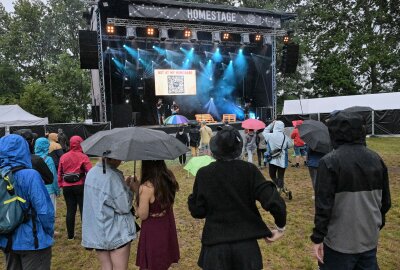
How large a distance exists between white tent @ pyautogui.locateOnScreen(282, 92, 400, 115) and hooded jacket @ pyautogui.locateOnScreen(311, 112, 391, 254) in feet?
56.1

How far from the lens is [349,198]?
2.27 metres

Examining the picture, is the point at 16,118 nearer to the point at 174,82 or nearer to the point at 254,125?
the point at 174,82

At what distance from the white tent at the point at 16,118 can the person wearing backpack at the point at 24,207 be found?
48.9 feet

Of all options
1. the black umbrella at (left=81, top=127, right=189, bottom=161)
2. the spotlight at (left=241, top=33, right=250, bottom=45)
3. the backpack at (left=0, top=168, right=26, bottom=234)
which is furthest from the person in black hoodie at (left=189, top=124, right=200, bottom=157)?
the spotlight at (left=241, top=33, right=250, bottom=45)

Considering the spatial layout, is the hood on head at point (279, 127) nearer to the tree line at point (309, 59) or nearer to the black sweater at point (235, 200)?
the black sweater at point (235, 200)

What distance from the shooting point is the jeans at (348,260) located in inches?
90.2

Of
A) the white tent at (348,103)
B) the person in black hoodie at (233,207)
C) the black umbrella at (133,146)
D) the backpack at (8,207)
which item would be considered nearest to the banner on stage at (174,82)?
the white tent at (348,103)

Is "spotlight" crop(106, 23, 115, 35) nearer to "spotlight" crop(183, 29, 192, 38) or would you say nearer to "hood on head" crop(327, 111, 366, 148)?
"spotlight" crop(183, 29, 192, 38)

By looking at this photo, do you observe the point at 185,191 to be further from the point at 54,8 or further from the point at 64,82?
the point at 54,8

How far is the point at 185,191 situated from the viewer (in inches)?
324

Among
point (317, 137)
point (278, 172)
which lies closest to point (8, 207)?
point (317, 137)

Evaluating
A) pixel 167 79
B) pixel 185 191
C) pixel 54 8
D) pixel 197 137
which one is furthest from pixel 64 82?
pixel 185 191

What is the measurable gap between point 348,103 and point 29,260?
21.9 metres

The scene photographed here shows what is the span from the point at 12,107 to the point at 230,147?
1885cm
